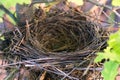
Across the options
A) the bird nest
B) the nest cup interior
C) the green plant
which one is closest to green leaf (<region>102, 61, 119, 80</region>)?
the green plant

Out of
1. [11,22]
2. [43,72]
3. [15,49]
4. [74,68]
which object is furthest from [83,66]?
[11,22]

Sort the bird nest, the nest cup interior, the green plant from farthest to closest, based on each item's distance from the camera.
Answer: the nest cup interior
the bird nest
the green plant

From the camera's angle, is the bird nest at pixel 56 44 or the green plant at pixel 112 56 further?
the bird nest at pixel 56 44

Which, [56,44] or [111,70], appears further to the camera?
[56,44]

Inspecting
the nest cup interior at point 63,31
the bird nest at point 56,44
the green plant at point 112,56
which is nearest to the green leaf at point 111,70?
the green plant at point 112,56

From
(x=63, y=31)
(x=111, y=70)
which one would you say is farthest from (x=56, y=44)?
(x=111, y=70)

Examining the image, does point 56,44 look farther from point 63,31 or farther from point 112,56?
point 112,56

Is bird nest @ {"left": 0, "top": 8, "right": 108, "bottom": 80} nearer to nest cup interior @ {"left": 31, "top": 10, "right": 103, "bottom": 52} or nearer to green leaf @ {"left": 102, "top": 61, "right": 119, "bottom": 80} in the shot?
nest cup interior @ {"left": 31, "top": 10, "right": 103, "bottom": 52}

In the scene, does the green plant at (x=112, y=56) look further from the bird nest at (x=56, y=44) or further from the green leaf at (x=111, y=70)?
the bird nest at (x=56, y=44)

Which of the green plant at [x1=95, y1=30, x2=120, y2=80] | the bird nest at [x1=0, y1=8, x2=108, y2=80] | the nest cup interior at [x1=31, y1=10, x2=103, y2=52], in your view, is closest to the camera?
the green plant at [x1=95, y1=30, x2=120, y2=80]
